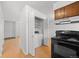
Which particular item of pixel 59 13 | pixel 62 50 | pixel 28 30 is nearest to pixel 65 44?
pixel 62 50

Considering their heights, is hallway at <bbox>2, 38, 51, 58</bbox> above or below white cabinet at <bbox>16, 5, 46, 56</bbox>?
below

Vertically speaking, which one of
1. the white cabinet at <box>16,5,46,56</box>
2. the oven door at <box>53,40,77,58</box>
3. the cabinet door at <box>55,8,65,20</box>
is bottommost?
the oven door at <box>53,40,77,58</box>

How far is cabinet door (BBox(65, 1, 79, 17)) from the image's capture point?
160 cm

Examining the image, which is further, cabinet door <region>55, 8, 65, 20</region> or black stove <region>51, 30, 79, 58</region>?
cabinet door <region>55, 8, 65, 20</region>

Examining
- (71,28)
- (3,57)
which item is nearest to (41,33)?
(71,28)

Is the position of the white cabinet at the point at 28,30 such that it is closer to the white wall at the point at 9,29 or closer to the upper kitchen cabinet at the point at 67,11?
the white wall at the point at 9,29

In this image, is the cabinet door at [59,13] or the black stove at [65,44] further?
the cabinet door at [59,13]

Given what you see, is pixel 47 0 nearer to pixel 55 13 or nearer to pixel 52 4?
pixel 52 4

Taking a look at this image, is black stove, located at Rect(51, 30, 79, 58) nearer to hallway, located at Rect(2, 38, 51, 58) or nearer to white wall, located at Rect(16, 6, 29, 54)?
hallway, located at Rect(2, 38, 51, 58)

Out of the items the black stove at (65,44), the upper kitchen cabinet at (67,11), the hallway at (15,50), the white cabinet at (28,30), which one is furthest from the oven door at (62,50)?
the upper kitchen cabinet at (67,11)

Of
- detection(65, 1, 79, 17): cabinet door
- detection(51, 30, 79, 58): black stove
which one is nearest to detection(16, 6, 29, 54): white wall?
detection(51, 30, 79, 58): black stove

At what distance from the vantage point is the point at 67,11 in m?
1.71

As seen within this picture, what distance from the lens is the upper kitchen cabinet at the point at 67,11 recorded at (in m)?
1.61

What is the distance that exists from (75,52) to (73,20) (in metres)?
0.53
